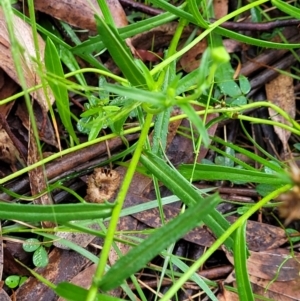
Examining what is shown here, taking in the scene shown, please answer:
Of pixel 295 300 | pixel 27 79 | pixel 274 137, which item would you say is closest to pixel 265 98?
pixel 274 137

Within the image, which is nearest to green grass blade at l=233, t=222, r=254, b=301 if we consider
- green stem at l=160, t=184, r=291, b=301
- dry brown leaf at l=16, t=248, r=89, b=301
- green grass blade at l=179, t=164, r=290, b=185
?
green stem at l=160, t=184, r=291, b=301

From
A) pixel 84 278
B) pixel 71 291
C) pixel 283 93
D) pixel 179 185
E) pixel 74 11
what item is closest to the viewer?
pixel 71 291

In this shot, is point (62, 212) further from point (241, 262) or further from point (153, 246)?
point (241, 262)

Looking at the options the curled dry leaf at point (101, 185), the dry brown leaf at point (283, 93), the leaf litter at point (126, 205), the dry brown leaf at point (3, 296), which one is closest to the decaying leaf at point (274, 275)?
the leaf litter at point (126, 205)

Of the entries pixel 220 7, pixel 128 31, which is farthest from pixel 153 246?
pixel 220 7

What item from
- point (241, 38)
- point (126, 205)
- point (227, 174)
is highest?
point (241, 38)

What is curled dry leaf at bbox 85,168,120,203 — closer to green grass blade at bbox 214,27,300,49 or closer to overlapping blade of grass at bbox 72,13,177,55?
overlapping blade of grass at bbox 72,13,177,55
